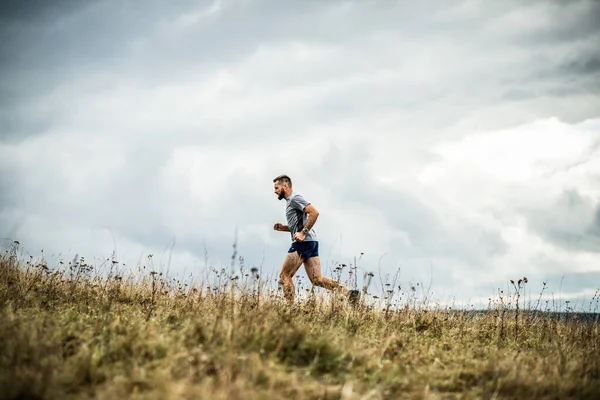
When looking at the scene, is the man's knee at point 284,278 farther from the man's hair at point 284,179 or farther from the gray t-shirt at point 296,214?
the man's hair at point 284,179

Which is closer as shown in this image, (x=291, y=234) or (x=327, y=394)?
(x=327, y=394)

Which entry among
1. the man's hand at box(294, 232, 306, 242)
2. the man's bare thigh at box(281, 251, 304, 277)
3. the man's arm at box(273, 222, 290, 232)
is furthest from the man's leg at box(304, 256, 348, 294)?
the man's arm at box(273, 222, 290, 232)

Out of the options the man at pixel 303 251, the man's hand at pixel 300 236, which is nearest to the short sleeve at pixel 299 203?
the man at pixel 303 251

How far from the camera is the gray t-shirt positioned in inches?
277

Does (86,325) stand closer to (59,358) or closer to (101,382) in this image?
(59,358)

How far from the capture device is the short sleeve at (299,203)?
7.02m

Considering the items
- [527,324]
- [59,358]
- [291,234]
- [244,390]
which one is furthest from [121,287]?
[527,324]

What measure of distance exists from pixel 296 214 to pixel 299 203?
0.23 m

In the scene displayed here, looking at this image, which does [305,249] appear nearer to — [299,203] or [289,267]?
[289,267]

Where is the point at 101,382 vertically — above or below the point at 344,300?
below

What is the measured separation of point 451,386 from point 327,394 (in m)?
1.22

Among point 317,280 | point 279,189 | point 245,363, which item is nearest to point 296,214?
point 279,189

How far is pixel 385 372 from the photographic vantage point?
11.3 feet

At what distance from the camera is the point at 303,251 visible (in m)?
6.93
